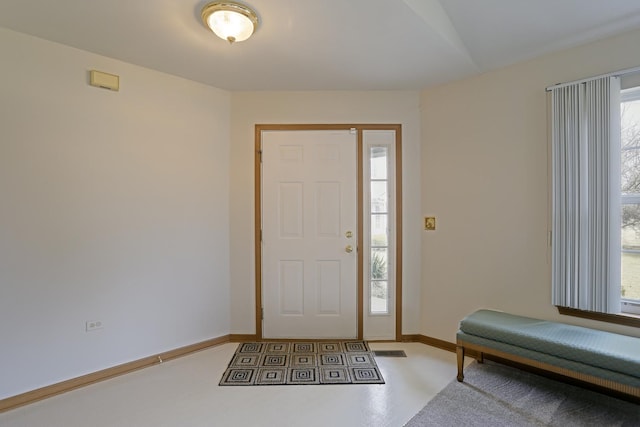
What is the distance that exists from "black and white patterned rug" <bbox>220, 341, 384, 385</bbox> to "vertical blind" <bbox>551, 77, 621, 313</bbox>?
1580mm

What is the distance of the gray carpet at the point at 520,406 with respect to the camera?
6.33ft

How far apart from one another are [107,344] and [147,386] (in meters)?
0.48

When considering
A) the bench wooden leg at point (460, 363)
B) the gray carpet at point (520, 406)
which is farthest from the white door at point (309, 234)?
the gray carpet at point (520, 406)

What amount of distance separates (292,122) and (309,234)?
1.13 meters

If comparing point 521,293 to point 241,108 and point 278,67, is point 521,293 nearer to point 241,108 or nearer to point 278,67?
point 278,67

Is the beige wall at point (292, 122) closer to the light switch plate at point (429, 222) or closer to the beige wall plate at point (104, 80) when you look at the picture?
the light switch plate at point (429, 222)

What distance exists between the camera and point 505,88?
2658 mm

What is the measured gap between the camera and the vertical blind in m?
2.12

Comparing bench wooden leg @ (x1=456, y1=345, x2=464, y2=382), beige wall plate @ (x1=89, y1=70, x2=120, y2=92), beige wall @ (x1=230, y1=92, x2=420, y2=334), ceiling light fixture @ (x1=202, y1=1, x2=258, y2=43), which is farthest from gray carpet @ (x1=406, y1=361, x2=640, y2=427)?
beige wall plate @ (x1=89, y1=70, x2=120, y2=92)

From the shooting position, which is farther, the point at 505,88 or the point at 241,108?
the point at 241,108

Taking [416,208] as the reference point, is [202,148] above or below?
above

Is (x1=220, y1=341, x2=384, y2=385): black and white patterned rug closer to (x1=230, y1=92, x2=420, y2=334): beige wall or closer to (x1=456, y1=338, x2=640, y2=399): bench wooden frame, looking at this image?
(x1=230, y1=92, x2=420, y2=334): beige wall

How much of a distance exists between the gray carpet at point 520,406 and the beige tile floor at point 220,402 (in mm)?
126

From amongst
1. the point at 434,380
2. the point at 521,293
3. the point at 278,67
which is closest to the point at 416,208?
the point at 521,293
